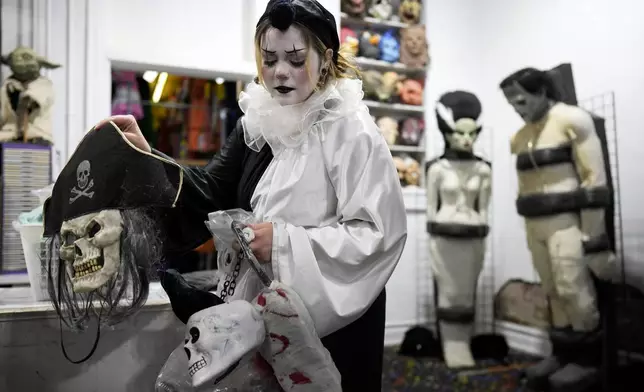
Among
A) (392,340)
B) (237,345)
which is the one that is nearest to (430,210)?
(392,340)

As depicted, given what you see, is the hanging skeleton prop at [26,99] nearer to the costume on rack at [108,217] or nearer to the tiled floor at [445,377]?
the costume on rack at [108,217]

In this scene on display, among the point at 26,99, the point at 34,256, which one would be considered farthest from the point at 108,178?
the point at 26,99

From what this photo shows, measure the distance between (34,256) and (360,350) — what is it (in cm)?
79

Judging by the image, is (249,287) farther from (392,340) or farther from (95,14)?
(392,340)

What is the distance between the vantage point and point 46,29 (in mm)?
2346

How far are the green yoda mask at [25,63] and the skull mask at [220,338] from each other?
66.4 inches

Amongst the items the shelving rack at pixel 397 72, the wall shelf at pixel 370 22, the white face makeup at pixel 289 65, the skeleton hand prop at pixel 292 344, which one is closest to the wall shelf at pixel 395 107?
the shelving rack at pixel 397 72

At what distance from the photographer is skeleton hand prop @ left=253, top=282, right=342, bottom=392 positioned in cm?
86

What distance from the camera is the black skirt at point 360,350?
3.33 feet

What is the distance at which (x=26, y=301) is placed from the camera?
4.31 feet

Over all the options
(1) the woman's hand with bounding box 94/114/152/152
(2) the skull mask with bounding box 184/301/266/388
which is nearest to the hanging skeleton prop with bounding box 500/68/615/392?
(2) the skull mask with bounding box 184/301/266/388

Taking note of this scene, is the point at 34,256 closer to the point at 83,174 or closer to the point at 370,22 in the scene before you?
the point at 83,174

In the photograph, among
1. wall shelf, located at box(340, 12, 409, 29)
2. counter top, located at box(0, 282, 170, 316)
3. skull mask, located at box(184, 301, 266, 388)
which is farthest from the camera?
wall shelf, located at box(340, 12, 409, 29)

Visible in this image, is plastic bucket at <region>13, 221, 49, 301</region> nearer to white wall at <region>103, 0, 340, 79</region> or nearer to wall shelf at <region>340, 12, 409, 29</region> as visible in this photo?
white wall at <region>103, 0, 340, 79</region>
